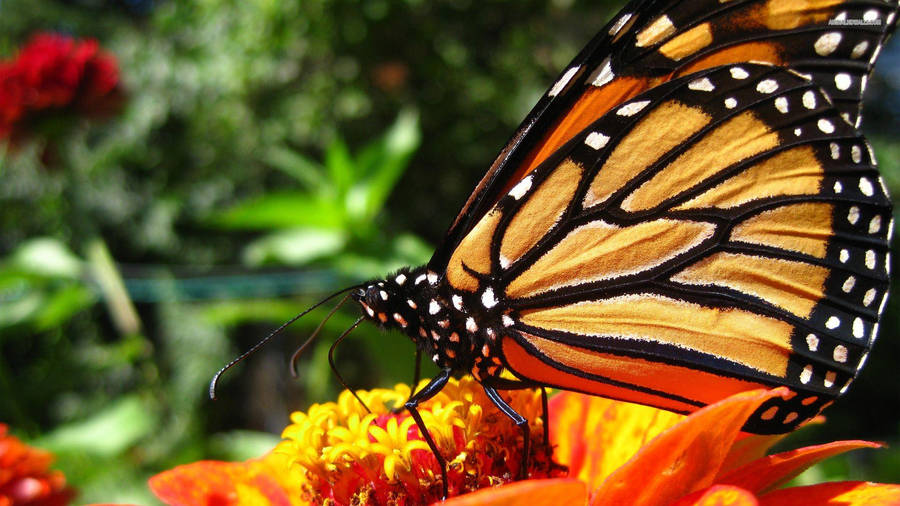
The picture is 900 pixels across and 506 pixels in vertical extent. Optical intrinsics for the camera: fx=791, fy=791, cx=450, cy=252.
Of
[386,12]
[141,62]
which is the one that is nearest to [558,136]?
[386,12]

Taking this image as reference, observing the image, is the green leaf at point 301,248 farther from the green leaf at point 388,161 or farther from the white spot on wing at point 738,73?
the white spot on wing at point 738,73

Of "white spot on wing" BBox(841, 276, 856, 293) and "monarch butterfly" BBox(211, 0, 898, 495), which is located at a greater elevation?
"monarch butterfly" BBox(211, 0, 898, 495)

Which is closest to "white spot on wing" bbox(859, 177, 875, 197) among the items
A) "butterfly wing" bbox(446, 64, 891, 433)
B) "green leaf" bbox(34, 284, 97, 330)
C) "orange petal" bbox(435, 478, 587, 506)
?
"butterfly wing" bbox(446, 64, 891, 433)

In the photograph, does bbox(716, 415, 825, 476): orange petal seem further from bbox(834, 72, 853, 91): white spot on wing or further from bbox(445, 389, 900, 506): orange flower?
bbox(834, 72, 853, 91): white spot on wing

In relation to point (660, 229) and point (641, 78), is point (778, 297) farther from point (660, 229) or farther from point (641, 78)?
point (641, 78)

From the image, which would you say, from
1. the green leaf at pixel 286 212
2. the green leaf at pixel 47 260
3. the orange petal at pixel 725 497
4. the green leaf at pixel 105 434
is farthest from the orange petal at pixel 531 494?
the green leaf at pixel 47 260
